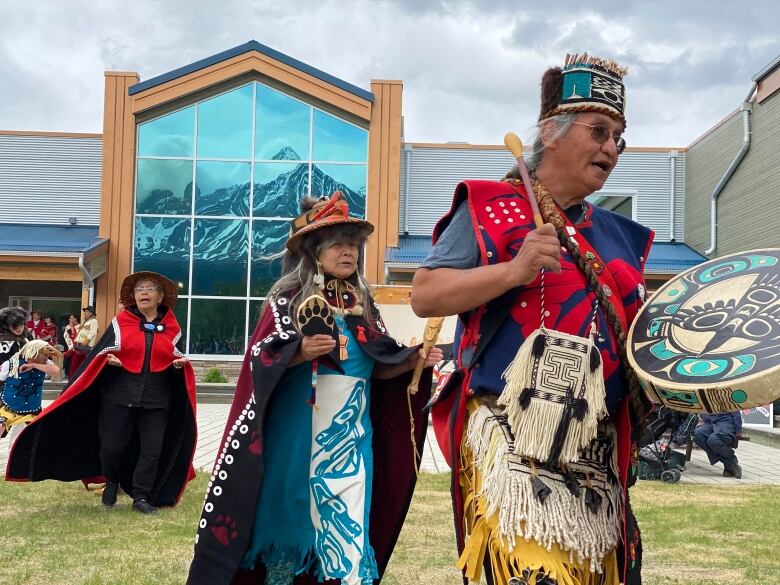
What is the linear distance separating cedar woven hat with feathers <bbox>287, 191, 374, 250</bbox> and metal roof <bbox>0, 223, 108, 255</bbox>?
693 inches

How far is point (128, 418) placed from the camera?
712 centimetres

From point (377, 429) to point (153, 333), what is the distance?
3402mm

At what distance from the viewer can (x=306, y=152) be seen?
23.0 metres

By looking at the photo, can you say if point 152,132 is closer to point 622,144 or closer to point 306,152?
point 306,152

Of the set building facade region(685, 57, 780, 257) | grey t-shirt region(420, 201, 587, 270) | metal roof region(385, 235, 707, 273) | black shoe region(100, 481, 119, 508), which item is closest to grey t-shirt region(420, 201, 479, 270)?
grey t-shirt region(420, 201, 587, 270)

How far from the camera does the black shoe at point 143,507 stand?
6970mm

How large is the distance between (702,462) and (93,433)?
24.9 ft

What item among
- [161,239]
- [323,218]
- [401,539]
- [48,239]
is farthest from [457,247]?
[48,239]

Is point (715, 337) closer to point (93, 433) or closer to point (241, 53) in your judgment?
point (93, 433)

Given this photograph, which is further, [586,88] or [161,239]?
[161,239]

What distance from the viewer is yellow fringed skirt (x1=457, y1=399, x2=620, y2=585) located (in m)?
2.33

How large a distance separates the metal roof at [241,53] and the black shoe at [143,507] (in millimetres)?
16867

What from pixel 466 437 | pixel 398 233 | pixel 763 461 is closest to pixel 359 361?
pixel 466 437

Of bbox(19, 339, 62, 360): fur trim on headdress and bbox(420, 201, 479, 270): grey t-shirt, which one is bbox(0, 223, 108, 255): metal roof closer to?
bbox(19, 339, 62, 360): fur trim on headdress
